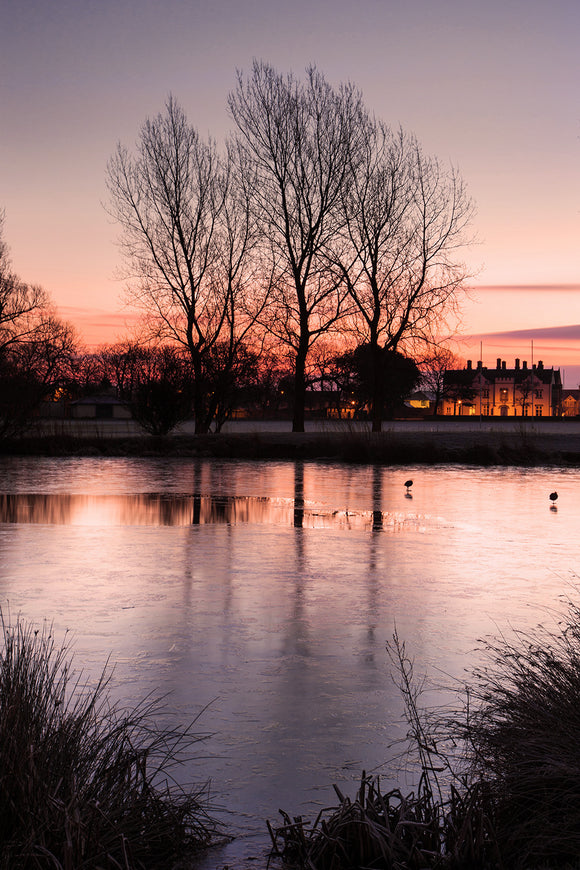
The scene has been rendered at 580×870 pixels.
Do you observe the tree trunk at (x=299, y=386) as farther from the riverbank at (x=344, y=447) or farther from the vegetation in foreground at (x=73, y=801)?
the vegetation in foreground at (x=73, y=801)

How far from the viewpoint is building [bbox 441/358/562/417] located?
148m

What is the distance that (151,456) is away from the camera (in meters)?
32.6

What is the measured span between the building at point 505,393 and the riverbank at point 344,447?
111 m

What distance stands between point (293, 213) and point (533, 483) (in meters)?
19.4

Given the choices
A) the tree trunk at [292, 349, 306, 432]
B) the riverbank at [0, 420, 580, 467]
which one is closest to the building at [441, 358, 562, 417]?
the tree trunk at [292, 349, 306, 432]

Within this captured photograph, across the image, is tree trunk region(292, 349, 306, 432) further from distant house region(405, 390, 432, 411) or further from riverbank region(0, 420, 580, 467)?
distant house region(405, 390, 432, 411)

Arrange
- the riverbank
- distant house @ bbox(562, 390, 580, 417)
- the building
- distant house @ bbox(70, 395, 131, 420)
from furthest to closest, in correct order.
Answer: distant house @ bbox(562, 390, 580, 417) → the building → distant house @ bbox(70, 395, 131, 420) → the riverbank

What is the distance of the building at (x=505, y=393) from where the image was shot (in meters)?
148

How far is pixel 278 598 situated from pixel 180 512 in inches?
289

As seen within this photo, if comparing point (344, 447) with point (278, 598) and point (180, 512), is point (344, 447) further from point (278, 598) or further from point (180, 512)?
point (278, 598)

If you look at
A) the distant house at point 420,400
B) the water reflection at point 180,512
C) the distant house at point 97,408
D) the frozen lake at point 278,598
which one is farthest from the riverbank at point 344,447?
the distant house at point 420,400

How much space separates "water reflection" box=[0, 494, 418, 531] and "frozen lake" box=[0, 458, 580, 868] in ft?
0.19

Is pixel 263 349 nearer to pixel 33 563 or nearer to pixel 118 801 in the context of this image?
pixel 33 563

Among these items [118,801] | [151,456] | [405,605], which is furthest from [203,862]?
[151,456]
